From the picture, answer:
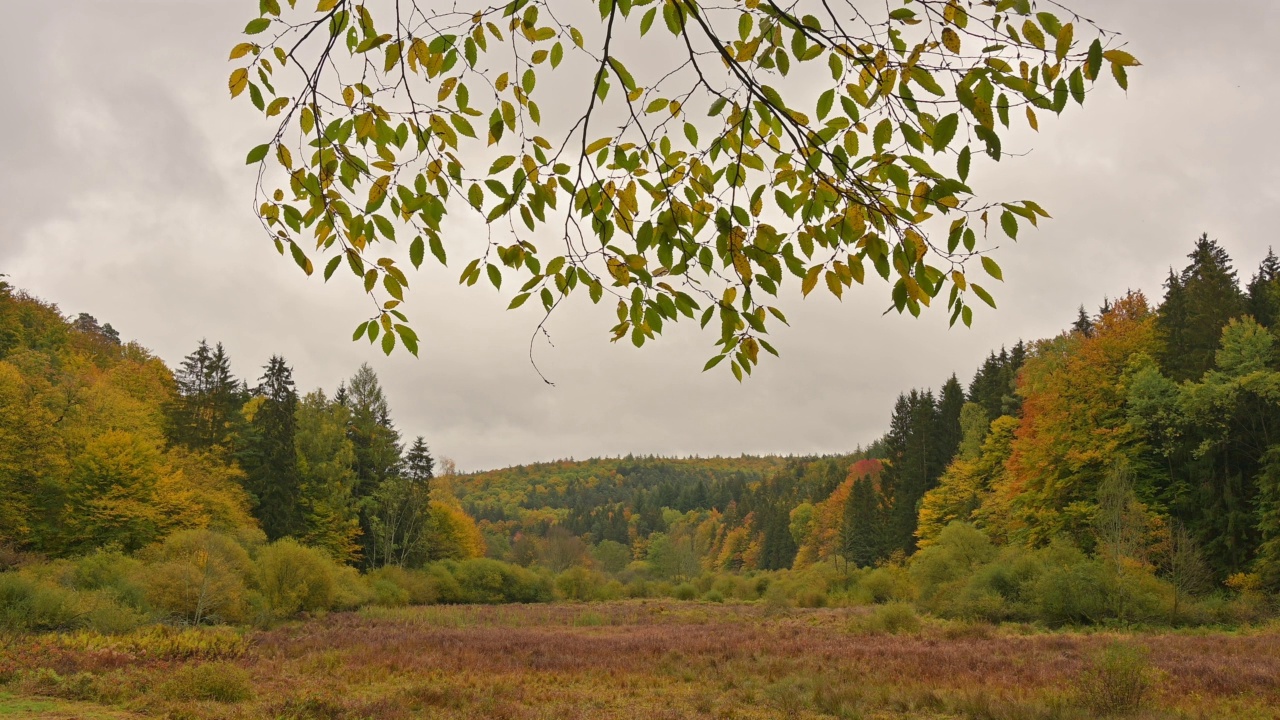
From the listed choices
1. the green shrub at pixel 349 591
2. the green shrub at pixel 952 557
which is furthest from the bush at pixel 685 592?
the green shrub at pixel 349 591

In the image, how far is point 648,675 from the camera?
16.0 m

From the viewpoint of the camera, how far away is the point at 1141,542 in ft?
85.2

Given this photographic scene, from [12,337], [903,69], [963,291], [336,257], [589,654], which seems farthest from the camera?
[12,337]

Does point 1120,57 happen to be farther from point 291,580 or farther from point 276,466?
point 276,466

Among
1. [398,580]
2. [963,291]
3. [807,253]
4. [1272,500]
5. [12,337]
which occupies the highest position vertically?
[12,337]

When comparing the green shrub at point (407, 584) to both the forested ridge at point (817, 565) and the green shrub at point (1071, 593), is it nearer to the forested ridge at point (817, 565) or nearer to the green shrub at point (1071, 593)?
the forested ridge at point (817, 565)

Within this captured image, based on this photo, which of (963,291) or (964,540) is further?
(964,540)

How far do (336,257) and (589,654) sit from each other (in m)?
18.8

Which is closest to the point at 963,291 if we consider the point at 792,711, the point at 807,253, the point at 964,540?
the point at 807,253

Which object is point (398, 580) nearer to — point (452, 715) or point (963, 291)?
point (452, 715)

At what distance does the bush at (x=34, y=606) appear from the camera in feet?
58.3

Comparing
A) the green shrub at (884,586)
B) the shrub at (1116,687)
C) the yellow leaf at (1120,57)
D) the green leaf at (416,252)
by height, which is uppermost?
the yellow leaf at (1120,57)

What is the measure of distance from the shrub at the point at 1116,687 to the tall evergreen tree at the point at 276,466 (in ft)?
127

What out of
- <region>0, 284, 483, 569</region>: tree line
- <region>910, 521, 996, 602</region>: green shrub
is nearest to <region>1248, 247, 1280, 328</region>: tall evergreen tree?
<region>910, 521, 996, 602</region>: green shrub
